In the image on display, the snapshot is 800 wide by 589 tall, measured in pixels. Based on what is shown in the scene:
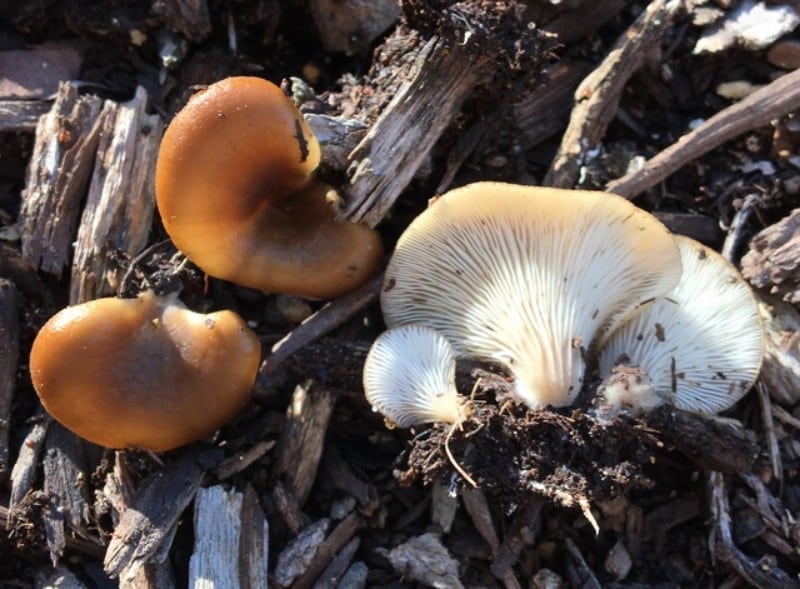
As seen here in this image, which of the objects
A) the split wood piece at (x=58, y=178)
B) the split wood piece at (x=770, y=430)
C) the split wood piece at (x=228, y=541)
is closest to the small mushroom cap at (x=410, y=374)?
the split wood piece at (x=228, y=541)

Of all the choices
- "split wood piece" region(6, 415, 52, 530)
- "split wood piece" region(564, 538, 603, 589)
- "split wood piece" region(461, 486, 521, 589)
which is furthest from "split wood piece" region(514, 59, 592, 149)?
"split wood piece" region(6, 415, 52, 530)

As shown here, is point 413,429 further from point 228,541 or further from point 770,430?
point 770,430

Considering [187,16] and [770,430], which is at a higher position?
[187,16]

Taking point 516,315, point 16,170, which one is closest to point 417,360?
point 516,315

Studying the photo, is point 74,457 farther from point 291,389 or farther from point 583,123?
point 583,123

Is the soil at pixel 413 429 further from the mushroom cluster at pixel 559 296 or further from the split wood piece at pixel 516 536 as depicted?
the mushroom cluster at pixel 559 296

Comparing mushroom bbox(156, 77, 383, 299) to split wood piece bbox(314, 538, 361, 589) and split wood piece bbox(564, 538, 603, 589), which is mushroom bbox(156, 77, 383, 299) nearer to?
split wood piece bbox(314, 538, 361, 589)

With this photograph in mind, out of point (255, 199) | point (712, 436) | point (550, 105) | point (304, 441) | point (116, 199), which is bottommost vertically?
point (304, 441)

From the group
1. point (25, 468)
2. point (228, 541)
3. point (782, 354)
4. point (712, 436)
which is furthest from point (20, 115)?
point (782, 354)
